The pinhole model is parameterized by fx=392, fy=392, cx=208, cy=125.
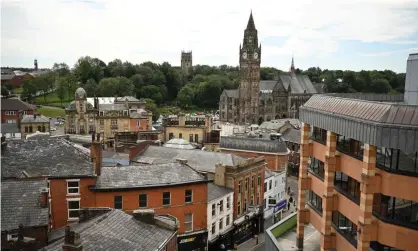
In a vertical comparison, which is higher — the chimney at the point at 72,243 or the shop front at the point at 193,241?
the chimney at the point at 72,243

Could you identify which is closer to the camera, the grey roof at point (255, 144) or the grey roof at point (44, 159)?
the grey roof at point (44, 159)

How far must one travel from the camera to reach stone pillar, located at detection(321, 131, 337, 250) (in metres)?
18.6

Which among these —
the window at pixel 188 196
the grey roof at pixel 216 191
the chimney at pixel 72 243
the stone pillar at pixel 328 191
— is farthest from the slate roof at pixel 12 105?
the stone pillar at pixel 328 191

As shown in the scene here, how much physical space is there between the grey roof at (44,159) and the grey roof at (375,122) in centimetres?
1970

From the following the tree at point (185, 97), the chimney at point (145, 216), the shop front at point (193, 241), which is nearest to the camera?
the chimney at point (145, 216)

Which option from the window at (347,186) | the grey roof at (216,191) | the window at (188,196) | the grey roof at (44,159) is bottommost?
the grey roof at (216,191)

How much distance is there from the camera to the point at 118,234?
66.0 feet

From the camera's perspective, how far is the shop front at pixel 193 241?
33284 millimetres

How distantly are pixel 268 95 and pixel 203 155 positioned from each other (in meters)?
96.1

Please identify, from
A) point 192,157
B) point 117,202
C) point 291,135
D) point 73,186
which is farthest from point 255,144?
point 73,186

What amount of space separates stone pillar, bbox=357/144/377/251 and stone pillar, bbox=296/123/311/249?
6.15m

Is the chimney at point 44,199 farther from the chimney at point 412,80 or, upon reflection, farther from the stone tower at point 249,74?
the stone tower at point 249,74

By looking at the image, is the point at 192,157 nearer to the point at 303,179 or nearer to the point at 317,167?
the point at 303,179

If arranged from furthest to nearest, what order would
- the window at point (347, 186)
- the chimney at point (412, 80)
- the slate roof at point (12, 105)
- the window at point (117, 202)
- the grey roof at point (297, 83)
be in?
the grey roof at point (297, 83)
the slate roof at point (12, 105)
the window at point (117, 202)
the chimney at point (412, 80)
the window at point (347, 186)
